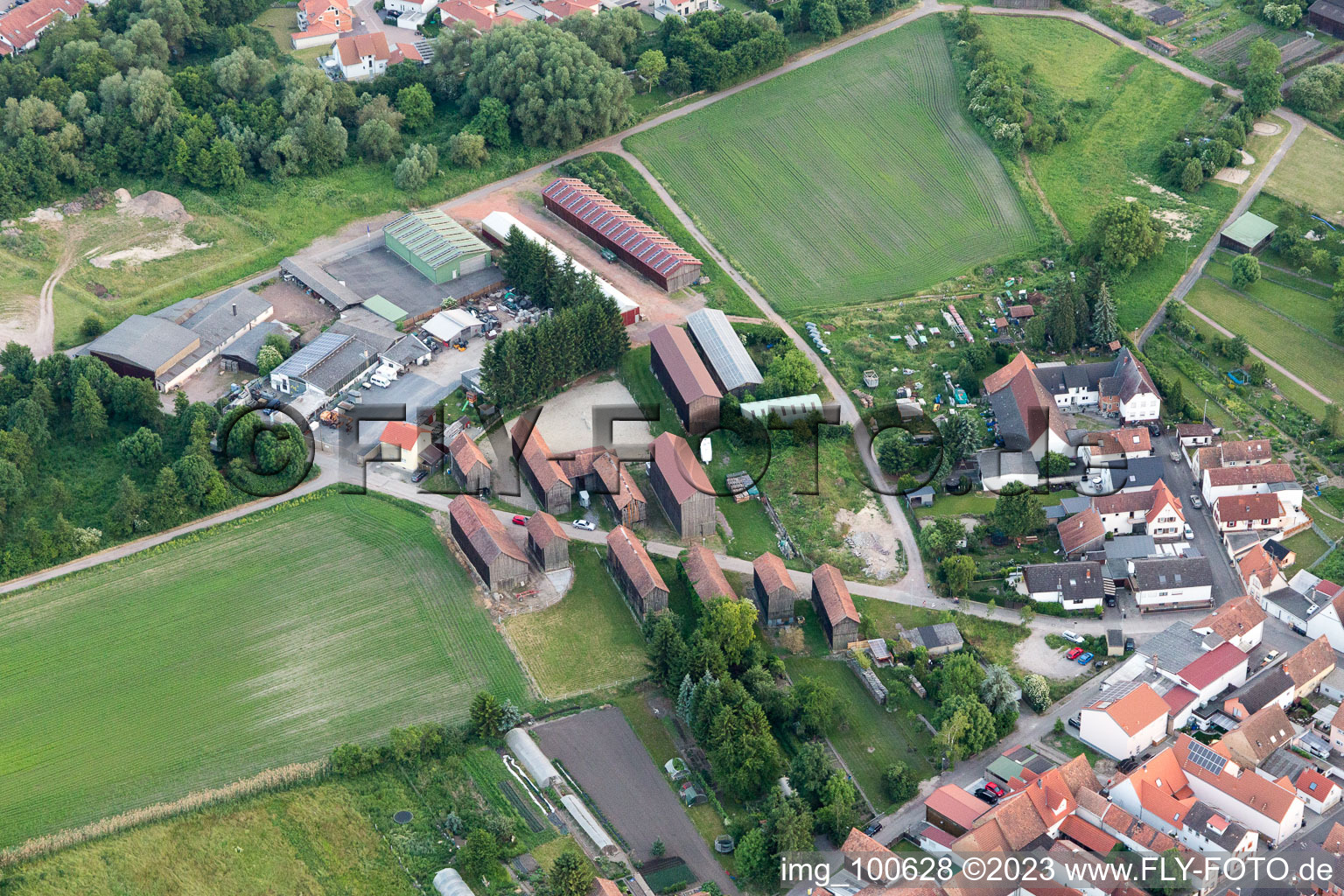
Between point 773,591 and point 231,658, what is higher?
point 773,591

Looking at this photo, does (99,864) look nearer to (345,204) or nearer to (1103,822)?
(1103,822)

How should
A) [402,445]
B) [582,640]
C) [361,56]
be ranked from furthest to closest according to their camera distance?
[361,56] < [402,445] < [582,640]

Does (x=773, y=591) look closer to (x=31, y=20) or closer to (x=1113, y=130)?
(x=1113, y=130)

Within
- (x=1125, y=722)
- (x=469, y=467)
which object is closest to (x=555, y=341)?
(x=469, y=467)

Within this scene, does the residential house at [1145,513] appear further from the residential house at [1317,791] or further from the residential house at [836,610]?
the residential house at [1317,791]

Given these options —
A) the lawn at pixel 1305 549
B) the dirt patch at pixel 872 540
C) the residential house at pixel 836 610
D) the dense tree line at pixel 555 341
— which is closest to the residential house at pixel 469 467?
the dense tree line at pixel 555 341

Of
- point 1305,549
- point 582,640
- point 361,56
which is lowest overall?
point 582,640
